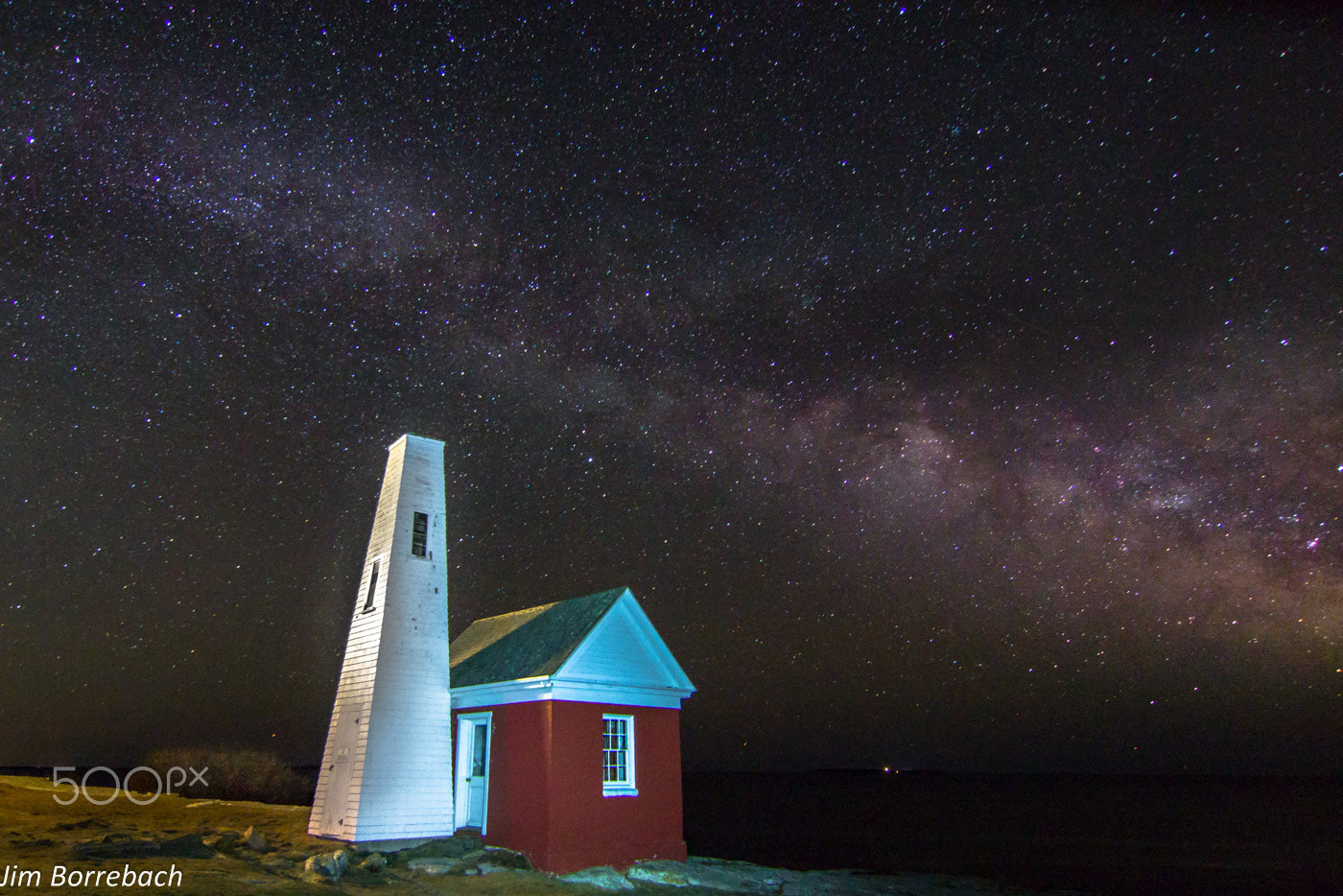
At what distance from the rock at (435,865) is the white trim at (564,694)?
3.44 m

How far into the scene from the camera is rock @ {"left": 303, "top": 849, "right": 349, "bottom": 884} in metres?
14.4

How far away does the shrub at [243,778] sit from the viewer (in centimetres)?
3750

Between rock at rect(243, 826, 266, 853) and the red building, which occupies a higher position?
the red building

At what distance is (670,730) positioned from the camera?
19.5 m

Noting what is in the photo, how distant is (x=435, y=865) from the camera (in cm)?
1571

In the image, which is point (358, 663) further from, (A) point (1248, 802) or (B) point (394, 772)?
(A) point (1248, 802)

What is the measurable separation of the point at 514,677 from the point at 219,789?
28768 mm

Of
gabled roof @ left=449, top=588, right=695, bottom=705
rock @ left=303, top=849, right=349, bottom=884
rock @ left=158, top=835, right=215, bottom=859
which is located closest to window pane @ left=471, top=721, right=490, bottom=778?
gabled roof @ left=449, top=588, right=695, bottom=705

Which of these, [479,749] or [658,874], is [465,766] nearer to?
[479,749]

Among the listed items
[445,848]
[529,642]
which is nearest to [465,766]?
[445,848]

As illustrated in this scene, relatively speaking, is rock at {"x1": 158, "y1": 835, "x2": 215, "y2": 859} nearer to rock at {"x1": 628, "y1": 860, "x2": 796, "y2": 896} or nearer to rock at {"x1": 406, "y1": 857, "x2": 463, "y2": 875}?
rock at {"x1": 406, "y1": 857, "x2": 463, "y2": 875}

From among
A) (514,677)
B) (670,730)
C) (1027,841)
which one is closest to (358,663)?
(514,677)

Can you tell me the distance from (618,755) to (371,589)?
275 inches

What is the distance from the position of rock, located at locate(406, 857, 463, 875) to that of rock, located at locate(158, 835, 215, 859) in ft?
12.8
